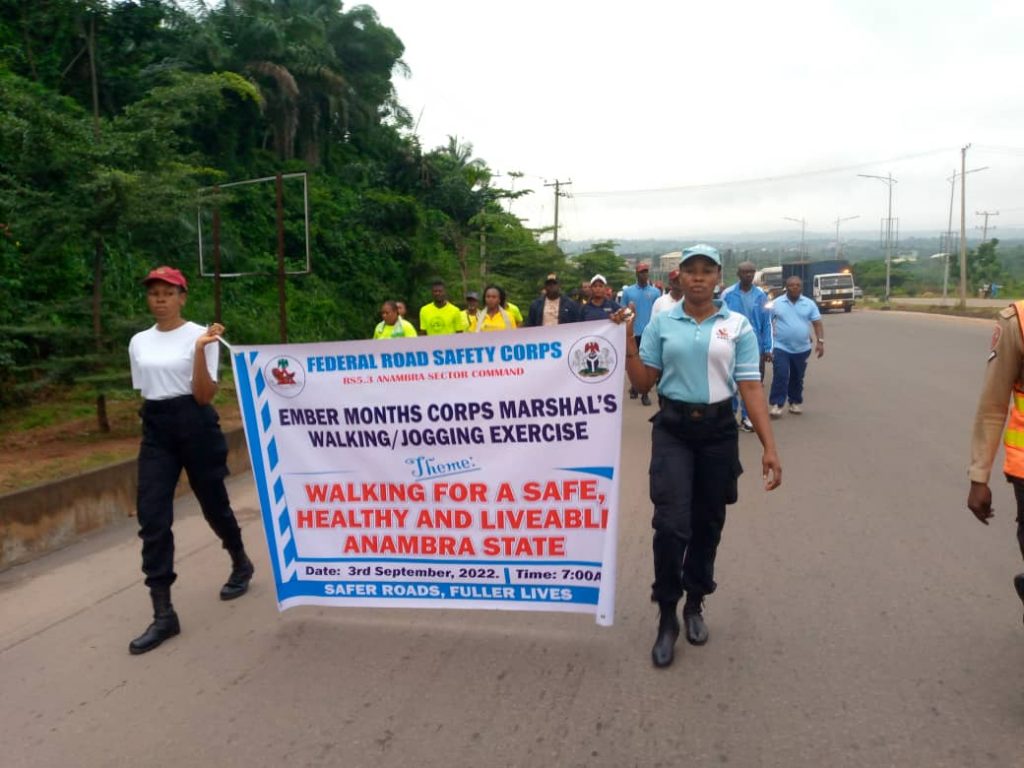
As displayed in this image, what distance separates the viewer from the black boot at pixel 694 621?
155 inches


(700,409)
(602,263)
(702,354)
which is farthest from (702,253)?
(602,263)

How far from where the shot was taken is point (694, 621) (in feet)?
13.2

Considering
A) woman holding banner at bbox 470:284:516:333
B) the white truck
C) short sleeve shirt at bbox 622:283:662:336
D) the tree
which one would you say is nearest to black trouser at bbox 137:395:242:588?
woman holding banner at bbox 470:284:516:333

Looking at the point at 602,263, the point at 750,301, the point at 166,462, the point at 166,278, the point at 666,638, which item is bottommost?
the point at 666,638

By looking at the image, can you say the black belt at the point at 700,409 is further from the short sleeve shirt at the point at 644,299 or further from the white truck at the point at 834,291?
the white truck at the point at 834,291

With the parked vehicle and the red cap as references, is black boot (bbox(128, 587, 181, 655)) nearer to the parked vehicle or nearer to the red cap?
the red cap

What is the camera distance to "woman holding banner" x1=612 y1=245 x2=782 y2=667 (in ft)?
12.1

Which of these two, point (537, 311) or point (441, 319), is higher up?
point (537, 311)

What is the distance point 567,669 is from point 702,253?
187 centimetres

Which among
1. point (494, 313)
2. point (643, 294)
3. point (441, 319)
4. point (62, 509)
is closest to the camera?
point (62, 509)

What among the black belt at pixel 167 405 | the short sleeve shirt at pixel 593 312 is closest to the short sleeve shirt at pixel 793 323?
the short sleeve shirt at pixel 593 312

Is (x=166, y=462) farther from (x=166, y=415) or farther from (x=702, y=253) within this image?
(x=702, y=253)

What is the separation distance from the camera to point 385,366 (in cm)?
414

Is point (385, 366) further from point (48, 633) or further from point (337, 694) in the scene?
point (48, 633)
